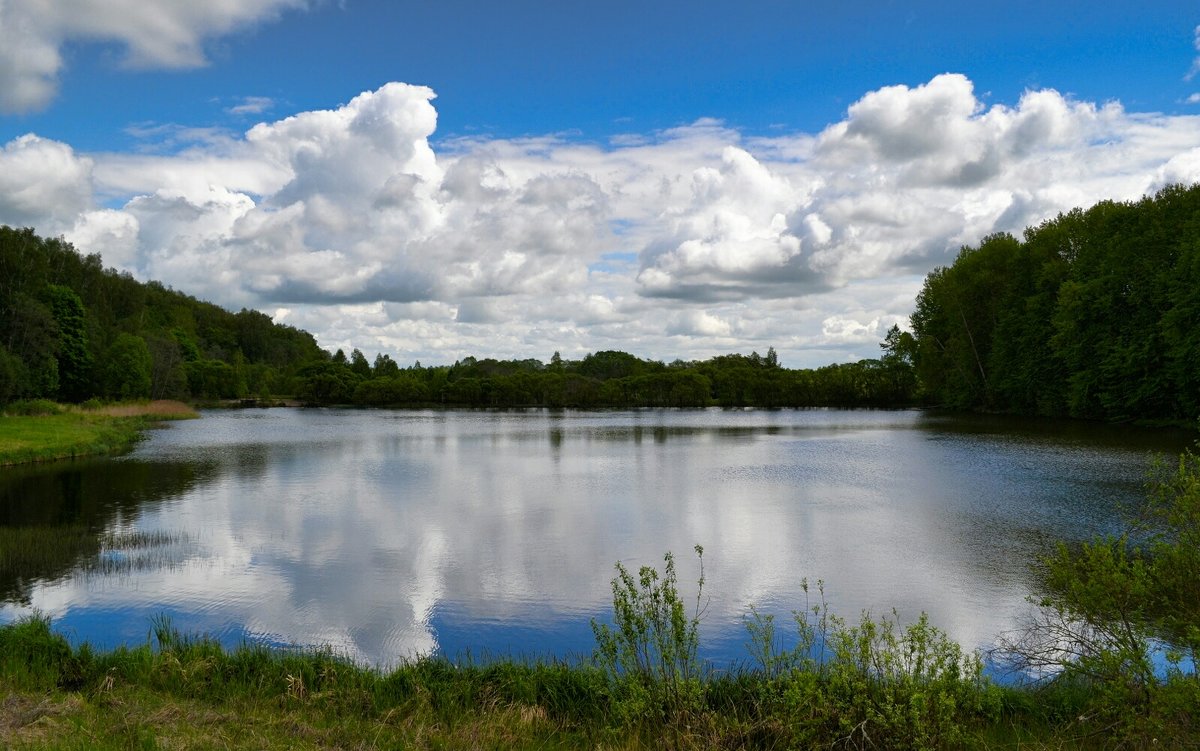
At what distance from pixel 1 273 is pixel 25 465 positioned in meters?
30.5

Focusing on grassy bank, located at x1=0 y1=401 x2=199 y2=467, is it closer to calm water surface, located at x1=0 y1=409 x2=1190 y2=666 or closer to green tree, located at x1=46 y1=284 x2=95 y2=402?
calm water surface, located at x1=0 y1=409 x2=1190 y2=666

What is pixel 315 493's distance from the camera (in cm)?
2405

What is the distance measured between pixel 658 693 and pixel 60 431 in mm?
39501

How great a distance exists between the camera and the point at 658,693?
20.4 feet

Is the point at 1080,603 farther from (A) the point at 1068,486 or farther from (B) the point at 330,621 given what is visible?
(A) the point at 1068,486

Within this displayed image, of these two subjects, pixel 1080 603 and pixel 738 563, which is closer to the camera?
pixel 1080 603

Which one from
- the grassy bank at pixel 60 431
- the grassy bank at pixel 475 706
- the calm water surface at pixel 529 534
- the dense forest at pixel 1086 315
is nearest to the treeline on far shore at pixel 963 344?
the dense forest at pixel 1086 315

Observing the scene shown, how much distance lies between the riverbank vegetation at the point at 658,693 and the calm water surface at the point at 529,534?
1764 mm

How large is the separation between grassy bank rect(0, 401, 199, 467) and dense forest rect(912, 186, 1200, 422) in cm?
5150

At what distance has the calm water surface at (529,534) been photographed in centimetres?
1109

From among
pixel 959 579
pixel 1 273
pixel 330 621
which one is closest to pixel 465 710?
pixel 330 621

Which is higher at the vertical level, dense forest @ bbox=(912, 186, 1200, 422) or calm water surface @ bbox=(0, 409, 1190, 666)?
dense forest @ bbox=(912, 186, 1200, 422)

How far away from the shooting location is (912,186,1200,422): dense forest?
40031mm

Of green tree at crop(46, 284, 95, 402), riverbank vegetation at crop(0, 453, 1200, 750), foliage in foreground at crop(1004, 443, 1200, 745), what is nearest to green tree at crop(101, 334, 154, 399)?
green tree at crop(46, 284, 95, 402)
